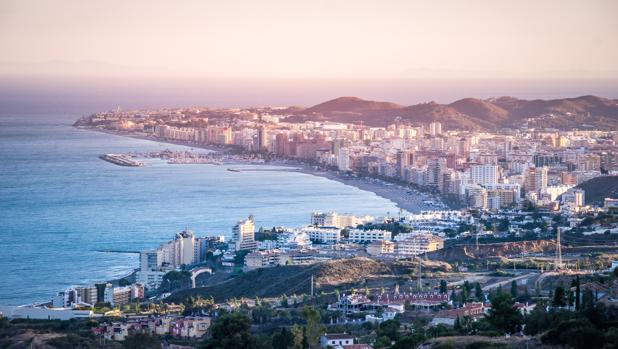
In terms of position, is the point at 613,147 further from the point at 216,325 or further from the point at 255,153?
the point at 216,325

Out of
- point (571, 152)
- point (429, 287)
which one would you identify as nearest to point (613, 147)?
point (571, 152)

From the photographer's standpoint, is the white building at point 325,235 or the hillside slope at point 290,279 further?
the white building at point 325,235

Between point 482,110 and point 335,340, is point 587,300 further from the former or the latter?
point 482,110

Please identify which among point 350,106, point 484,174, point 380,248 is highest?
point 380,248

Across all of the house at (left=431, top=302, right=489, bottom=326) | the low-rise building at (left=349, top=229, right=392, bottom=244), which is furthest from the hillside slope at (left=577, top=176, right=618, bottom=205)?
the house at (left=431, top=302, right=489, bottom=326)

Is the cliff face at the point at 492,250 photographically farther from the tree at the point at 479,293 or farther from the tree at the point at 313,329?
the tree at the point at 313,329

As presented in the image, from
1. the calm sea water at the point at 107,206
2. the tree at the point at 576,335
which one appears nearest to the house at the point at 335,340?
the tree at the point at 576,335

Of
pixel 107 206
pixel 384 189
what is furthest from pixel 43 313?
pixel 384 189
